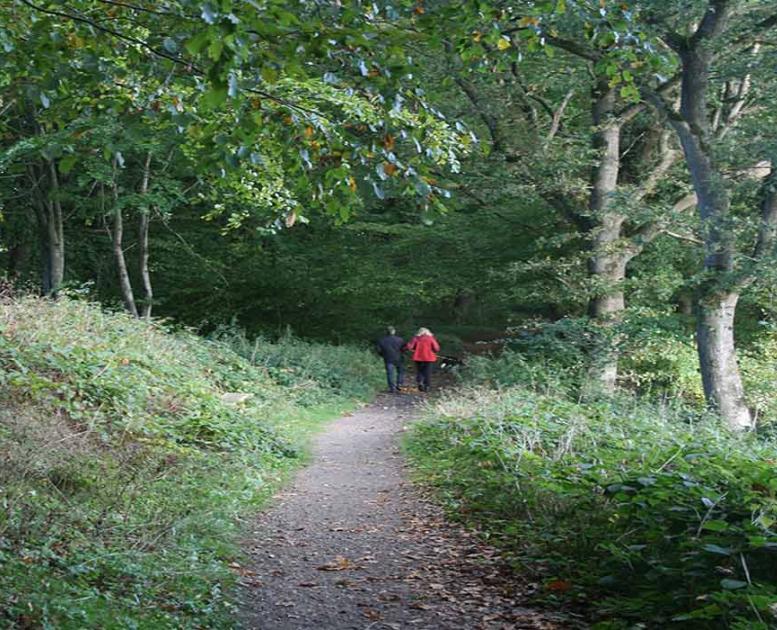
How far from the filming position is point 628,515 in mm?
6113

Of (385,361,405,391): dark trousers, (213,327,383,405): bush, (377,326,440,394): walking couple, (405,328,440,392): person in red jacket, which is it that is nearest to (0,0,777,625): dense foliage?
(213,327,383,405): bush

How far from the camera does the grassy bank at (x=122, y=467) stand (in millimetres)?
5234

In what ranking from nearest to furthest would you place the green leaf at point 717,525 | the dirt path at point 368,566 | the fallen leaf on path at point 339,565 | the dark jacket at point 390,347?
1. the green leaf at point 717,525
2. the dirt path at point 368,566
3. the fallen leaf on path at point 339,565
4. the dark jacket at point 390,347

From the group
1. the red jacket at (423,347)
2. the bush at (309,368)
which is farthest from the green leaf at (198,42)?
the red jacket at (423,347)

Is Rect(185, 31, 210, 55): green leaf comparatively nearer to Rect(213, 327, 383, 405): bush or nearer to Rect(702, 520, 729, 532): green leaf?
Rect(702, 520, 729, 532): green leaf

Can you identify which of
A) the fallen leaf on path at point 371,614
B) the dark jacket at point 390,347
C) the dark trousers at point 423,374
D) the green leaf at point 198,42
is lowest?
the fallen leaf on path at point 371,614

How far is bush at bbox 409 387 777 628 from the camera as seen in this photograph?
16.1ft

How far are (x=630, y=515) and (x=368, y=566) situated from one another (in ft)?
7.32

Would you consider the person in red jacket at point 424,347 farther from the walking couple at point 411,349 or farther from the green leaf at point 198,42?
the green leaf at point 198,42

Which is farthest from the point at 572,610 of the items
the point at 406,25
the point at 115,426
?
the point at 115,426

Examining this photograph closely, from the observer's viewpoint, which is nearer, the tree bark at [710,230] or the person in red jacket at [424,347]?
the tree bark at [710,230]

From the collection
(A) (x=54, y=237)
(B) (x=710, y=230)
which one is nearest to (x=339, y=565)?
(B) (x=710, y=230)

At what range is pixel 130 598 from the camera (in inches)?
205

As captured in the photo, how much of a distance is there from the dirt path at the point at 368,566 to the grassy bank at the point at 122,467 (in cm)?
33
